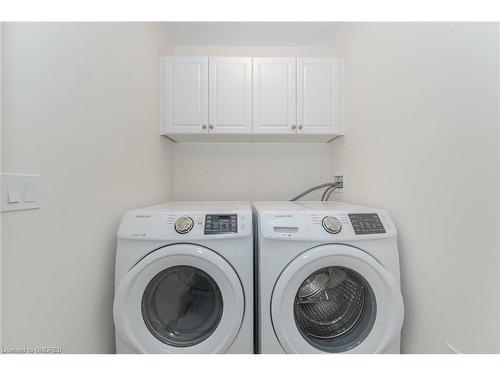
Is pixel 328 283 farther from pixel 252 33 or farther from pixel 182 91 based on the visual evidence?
pixel 252 33

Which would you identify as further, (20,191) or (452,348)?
(452,348)

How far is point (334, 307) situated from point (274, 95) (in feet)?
5.15

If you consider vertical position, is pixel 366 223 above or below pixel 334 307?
above

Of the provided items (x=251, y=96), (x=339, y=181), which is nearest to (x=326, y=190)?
(x=339, y=181)

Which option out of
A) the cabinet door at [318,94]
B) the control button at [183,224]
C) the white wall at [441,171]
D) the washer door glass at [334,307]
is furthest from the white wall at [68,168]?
the white wall at [441,171]

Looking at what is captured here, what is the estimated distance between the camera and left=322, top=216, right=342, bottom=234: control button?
118 centimetres

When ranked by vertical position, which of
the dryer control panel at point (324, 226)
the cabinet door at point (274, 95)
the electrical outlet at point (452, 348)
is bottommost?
the electrical outlet at point (452, 348)

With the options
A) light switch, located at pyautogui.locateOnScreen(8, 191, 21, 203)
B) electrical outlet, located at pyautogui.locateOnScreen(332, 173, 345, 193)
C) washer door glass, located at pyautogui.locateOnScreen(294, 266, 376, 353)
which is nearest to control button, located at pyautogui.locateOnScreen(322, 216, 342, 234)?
washer door glass, located at pyautogui.locateOnScreen(294, 266, 376, 353)

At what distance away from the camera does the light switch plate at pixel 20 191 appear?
74cm

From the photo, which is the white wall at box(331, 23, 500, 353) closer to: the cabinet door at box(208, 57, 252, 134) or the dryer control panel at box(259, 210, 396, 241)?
the dryer control panel at box(259, 210, 396, 241)

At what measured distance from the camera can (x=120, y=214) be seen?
1.38 meters

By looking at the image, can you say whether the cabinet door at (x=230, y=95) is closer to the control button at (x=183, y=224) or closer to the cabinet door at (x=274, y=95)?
the cabinet door at (x=274, y=95)

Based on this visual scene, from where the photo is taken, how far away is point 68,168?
101cm

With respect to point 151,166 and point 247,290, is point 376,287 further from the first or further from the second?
point 151,166
